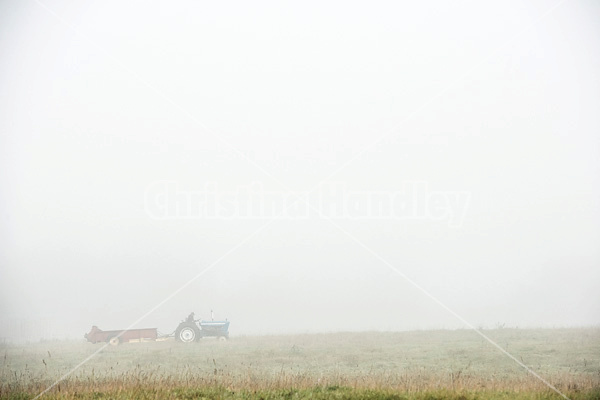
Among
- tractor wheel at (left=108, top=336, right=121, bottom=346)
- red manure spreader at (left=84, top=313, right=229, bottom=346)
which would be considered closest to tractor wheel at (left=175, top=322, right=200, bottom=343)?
red manure spreader at (left=84, top=313, right=229, bottom=346)

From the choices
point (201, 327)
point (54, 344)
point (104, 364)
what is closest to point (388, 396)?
point (104, 364)

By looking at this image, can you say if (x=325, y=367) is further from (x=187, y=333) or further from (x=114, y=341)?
(x=114, y=341)

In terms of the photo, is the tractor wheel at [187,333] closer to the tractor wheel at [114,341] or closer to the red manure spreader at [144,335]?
the red manure spreader at [144,335]

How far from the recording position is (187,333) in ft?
120

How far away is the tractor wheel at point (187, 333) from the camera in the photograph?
3638 cm

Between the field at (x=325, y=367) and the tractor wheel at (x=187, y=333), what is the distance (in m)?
0.71

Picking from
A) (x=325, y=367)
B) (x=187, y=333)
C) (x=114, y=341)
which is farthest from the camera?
(x=187, y=333)

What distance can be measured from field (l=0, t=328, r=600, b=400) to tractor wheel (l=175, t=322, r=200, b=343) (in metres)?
0.71

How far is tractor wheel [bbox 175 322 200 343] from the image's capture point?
36.4 metres

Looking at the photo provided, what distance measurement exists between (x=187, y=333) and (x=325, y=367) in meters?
15.5

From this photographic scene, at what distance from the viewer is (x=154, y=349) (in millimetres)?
31484

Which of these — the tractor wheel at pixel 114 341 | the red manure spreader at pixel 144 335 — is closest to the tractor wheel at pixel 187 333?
the red manure spreader at pixel 144 335

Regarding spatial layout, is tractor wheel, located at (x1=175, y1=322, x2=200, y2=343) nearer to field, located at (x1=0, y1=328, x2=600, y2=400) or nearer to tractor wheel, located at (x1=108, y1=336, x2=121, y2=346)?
field, located at (x1=0, y1=328, x2=600, y2=400)

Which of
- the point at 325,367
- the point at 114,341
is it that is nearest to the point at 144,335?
the point at 114,341
